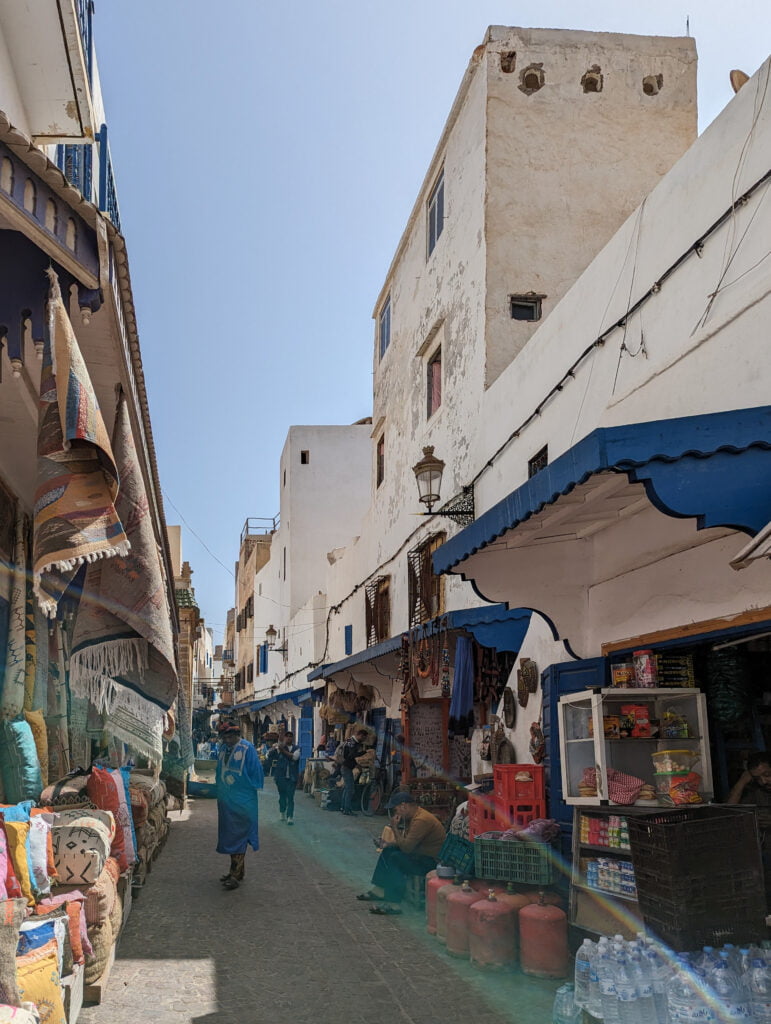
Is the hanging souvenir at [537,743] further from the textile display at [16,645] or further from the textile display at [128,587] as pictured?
the textile display at [16,645]

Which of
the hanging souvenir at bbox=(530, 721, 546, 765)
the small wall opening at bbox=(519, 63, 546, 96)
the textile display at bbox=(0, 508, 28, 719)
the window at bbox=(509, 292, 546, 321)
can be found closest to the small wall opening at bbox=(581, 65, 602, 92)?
the small wall opening at bbox=(519, 63, 546, 96)

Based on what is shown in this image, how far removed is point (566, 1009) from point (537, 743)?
399cm

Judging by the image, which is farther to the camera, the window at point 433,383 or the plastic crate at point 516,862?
the window at point 433,383

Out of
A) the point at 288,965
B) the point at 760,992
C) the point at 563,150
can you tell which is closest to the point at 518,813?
the point at 288,965

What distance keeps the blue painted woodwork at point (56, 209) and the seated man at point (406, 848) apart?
19.1 ft

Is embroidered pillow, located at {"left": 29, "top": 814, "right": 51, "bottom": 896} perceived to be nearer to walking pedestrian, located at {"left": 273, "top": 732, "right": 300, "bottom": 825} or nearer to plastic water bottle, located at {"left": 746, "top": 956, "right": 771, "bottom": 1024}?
plastic water bottle, located at {"left": 746, "top": 956, "right": 771, "bottom": 1024}

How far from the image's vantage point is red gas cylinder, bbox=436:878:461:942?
Answer: 6855 millimetres

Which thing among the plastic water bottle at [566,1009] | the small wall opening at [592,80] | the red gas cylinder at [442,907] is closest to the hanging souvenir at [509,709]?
the red gas cylinder at [442,907]

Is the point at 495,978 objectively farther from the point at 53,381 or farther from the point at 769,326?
the point at 53,381

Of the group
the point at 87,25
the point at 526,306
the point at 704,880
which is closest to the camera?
the point at 704,880

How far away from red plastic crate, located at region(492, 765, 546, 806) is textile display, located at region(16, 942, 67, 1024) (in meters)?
4.37

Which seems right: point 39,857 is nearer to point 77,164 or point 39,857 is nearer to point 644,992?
point 644,992

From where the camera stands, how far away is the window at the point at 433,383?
13727mm

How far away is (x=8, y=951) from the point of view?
372 cm
